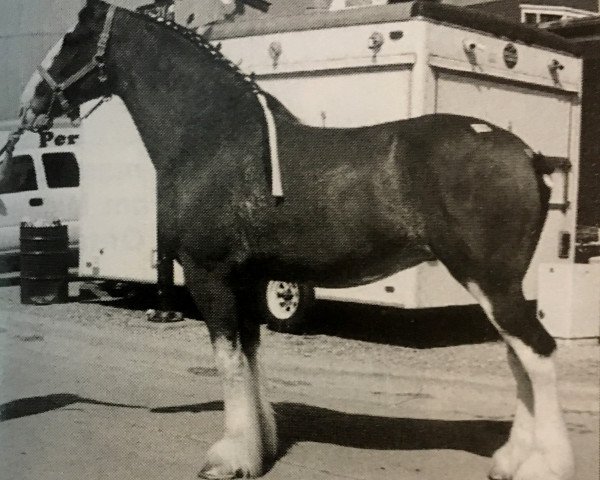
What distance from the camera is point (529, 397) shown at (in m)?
2.64

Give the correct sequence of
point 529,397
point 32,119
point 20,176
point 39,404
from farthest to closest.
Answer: point 20,176
point 39,404
point 32,119
point 529,397

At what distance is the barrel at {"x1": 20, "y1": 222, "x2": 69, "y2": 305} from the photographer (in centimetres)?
519

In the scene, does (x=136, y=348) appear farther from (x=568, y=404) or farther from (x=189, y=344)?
(x=568, y=404)

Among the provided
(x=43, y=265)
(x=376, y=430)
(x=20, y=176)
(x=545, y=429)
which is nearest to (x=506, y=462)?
(x=545, y=429)

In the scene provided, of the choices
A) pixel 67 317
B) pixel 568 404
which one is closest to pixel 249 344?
pixel 568 404

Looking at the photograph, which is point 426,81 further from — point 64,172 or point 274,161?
point 64,172

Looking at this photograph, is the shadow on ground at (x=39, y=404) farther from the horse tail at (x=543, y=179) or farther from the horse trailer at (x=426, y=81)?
the horse tail at (x=543, y=179)

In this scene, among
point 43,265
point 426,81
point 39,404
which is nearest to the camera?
point 426,81

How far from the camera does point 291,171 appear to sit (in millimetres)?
2865

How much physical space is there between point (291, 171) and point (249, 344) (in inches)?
30.2

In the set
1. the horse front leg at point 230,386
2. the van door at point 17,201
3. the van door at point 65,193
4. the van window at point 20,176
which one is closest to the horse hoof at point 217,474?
the horse front leg at point 230,386

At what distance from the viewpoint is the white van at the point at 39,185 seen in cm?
426

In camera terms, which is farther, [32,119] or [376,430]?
[32,119]

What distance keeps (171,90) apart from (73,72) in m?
0.51
